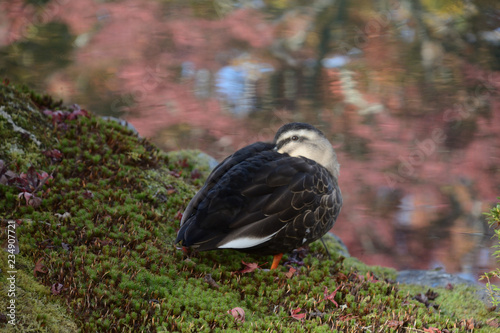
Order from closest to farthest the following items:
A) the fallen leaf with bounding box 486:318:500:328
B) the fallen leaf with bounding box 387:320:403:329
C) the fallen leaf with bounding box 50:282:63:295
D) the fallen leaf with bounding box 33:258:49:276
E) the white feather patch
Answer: the fallen leaf with bounding box 50:282:63:295, the fallen leaf with bounding box 33:258:49:276, the fallen leaf with bounding box 387:320:403:329, the white feather patch, the fallen leaf with bounding box 486:318:500:328

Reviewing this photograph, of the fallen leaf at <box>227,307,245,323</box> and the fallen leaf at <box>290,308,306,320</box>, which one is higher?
the fallen leaf at <box>290,308,306,320</box>

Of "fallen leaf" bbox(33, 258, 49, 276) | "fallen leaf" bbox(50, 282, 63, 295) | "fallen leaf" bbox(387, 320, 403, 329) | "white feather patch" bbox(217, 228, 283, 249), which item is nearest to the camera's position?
"fallen leaf" bbox(50, 282, 63, 295)

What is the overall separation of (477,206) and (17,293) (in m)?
8.45

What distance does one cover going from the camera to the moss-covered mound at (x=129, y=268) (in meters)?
3.79

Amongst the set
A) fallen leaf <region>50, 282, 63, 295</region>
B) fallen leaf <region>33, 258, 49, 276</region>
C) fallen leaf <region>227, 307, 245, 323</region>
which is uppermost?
fallen leaf <region>227, 307, 245, 323</region>

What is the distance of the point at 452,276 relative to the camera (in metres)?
6.50

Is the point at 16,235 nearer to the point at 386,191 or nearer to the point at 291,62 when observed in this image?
the point at 386,191

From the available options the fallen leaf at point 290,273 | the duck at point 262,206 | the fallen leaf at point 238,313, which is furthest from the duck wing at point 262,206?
the fallen leaf at point 238,313

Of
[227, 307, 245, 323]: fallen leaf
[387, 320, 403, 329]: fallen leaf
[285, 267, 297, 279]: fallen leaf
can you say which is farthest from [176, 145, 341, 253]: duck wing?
[387, 320, 403, 329]: fallen leaf

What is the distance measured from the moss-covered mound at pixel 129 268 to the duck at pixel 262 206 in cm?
42

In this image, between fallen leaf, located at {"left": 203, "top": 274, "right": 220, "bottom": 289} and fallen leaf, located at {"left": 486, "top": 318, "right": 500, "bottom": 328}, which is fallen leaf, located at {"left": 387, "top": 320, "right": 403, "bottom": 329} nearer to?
fallen leaf, located at {"left": 486, "top": 318, "right": 500, "bottom": 328}

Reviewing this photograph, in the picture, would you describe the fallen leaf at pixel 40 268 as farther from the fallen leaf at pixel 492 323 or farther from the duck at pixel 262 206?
the fallen leaf at pixel 492 323

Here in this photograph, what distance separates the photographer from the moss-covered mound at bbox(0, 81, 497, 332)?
12.4 feet

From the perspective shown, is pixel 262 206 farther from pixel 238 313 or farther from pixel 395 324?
pixel 395 324
